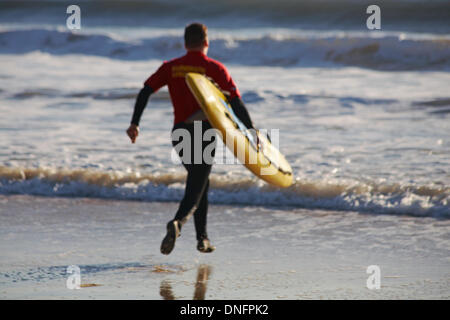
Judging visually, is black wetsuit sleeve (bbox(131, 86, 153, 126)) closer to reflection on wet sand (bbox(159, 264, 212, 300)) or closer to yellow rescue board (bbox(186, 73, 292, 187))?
yellow rescue board (bbox(186, 73, 292, 187))

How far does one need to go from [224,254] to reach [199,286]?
2.50ft

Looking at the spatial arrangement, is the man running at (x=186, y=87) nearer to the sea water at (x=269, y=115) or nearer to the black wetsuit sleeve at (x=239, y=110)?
the black wetsuit sleeve at (x=239, y=110)

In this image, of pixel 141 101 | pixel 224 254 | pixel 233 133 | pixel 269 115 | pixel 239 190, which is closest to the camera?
pixel 233 133

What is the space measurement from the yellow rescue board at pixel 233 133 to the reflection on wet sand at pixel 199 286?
0.72 metres

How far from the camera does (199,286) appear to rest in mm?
4500

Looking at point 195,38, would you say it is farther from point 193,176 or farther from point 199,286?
point 199,286

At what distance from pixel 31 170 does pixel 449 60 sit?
13.2m

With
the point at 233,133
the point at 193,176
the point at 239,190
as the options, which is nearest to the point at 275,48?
the point at 239,190

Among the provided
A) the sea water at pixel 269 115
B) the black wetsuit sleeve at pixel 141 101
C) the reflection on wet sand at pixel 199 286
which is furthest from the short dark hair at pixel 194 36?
the sea water at pixel 269 115

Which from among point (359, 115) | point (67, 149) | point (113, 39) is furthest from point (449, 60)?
point (67, 149)

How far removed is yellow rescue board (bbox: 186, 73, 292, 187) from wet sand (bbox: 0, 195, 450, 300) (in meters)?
0.67

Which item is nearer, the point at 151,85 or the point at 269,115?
the point at 151,85

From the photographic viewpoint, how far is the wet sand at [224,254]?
4410 millimetres
